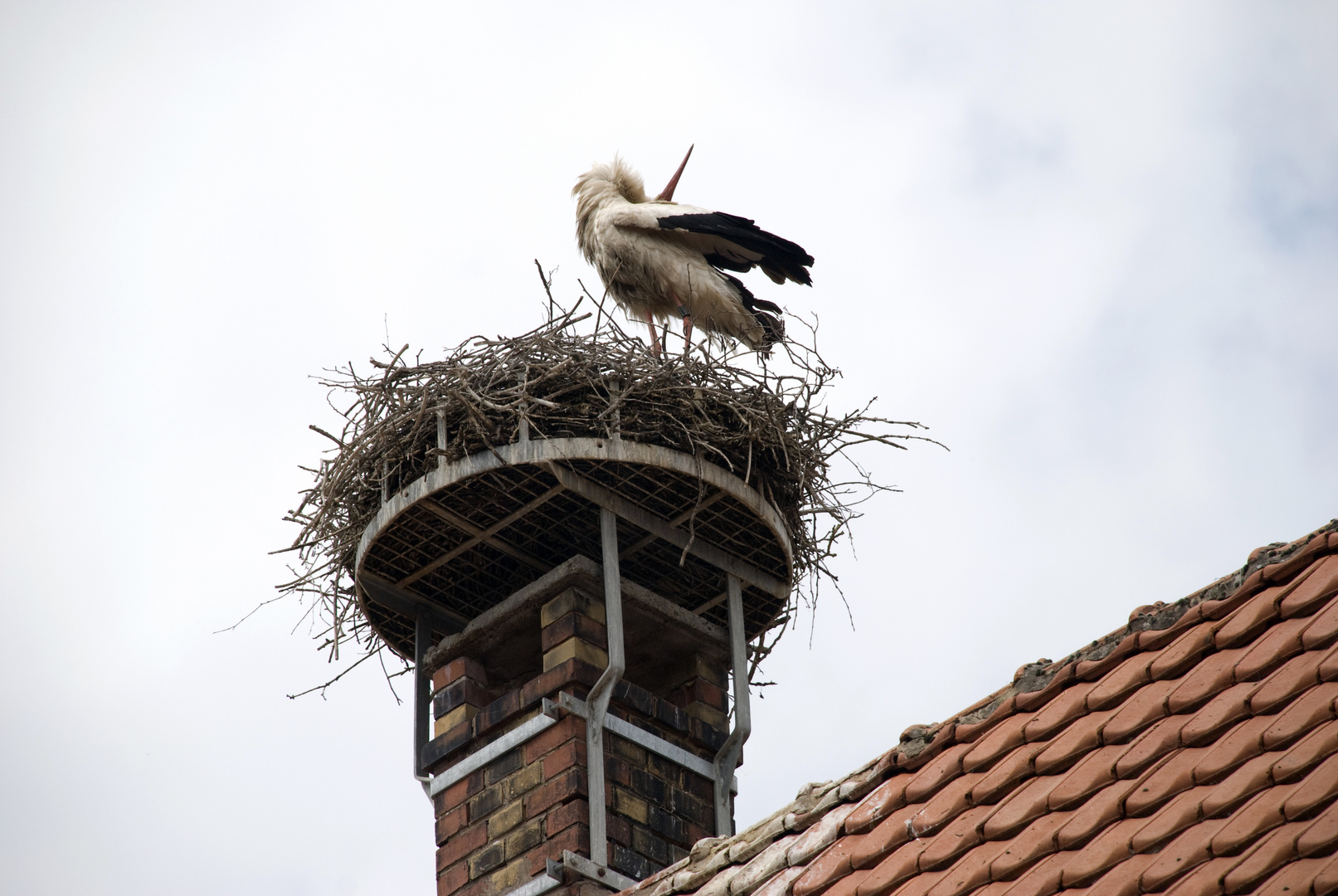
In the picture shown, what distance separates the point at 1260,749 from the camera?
3254mm

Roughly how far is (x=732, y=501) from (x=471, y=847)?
1.85 meters

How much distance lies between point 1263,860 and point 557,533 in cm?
463

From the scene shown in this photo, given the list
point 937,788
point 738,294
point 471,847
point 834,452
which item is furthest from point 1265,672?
point 738,294

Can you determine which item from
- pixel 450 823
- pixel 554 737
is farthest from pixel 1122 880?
pixel 450 823

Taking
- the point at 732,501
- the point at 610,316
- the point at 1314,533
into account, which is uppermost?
the point at 610,316

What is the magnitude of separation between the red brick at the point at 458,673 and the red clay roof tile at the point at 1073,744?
12.3ft

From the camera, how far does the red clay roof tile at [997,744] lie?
404cm

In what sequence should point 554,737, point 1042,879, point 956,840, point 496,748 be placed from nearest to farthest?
1. point 1042,879
2. point 956,840
3. point 554,737
4. point 496,748

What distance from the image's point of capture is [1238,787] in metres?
3.16

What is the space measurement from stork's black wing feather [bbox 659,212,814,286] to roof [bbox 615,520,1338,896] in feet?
16.0

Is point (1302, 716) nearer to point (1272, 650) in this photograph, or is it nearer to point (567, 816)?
point (1272, 650)

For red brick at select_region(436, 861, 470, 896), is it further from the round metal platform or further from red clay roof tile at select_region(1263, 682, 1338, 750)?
red clay roof tile at select_region(1263, 682, 1338, 750)

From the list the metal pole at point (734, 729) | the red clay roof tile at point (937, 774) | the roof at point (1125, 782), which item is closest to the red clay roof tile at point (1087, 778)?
the roof at point (1125, 782)

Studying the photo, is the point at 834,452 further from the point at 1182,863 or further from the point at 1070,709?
the point at 1182,863
